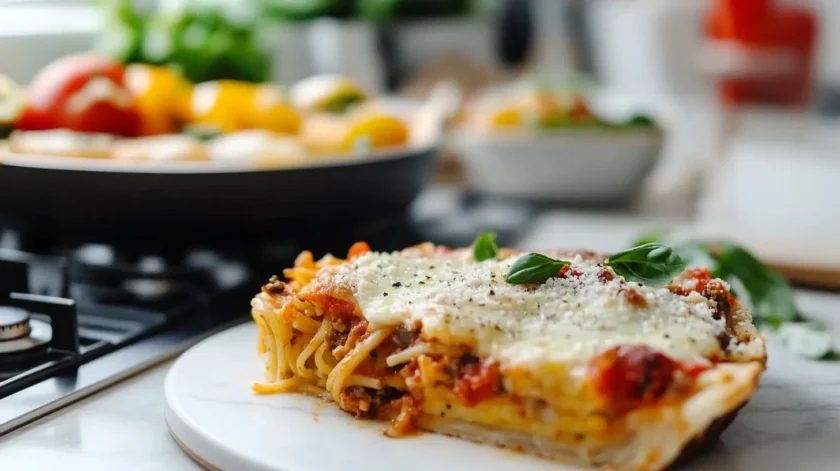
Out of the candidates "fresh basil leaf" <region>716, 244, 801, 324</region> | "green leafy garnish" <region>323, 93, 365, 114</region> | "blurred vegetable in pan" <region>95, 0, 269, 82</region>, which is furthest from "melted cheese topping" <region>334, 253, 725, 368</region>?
"blurred vegetable in pan" <region>95, 0, 269, 82</region>

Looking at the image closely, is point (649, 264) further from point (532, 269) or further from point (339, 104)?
point (339, 104)

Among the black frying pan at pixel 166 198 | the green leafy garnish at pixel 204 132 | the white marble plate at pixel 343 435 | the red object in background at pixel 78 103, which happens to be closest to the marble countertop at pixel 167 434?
the white marble plate at pixel 343 435

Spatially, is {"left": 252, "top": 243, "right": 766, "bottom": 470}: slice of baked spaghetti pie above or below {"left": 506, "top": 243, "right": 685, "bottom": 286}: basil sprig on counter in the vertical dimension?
below

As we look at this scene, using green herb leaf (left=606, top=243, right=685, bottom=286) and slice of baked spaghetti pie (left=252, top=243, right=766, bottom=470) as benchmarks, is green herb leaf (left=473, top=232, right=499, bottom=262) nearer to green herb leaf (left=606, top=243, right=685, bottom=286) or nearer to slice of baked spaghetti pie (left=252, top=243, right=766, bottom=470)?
slice of baked spaghetti pie (left=252, top=243, right=766, bottom=470)

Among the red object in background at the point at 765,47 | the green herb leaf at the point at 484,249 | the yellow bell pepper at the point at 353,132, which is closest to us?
the green herb leaf at the point at 484,249

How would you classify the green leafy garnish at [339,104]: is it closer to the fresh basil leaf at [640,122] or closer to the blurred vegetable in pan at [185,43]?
the blurred vegetable in pan at [185,43]

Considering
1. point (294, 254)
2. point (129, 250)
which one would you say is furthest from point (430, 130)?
point (129, 250)

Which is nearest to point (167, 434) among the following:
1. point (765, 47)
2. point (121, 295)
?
point (121, 295)
